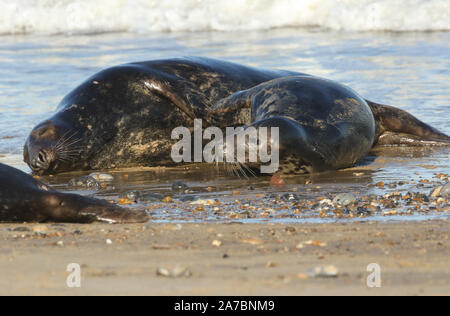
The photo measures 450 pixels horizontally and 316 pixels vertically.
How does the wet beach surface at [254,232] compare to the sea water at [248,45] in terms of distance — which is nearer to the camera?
the wet beach surface at [254,232]

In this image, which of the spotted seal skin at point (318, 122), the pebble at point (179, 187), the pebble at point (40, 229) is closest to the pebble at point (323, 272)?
the pebble at point (40, 229)

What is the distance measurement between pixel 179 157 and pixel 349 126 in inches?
72.5

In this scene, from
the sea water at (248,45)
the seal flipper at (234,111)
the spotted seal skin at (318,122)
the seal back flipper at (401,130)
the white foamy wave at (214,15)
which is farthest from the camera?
the white foamy wave at (214,15)

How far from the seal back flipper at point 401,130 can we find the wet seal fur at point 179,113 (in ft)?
0.04

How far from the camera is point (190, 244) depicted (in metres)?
4.62

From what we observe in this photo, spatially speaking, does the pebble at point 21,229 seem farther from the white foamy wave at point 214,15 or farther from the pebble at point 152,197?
the white foamy wave at point 214,15

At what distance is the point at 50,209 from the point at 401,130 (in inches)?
190

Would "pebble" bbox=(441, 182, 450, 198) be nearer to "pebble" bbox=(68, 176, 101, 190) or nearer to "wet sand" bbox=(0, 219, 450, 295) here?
"wet sand" bbox=(0, 219, 450, 295)

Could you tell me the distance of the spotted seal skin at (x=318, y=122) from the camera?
7.51m

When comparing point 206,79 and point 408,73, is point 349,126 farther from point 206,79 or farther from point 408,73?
point 408,73

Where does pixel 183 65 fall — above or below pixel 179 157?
above

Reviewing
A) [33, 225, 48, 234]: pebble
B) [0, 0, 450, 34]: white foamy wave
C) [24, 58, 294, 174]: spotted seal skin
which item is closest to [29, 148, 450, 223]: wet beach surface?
[24, 58, 294, 174]: spotted seal skin

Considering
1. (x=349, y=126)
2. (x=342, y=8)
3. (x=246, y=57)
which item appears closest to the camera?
(x=349, y=126)
